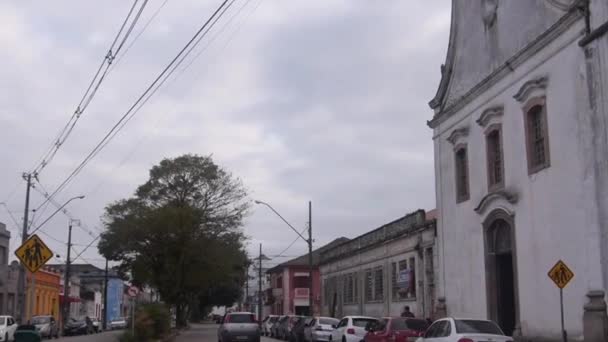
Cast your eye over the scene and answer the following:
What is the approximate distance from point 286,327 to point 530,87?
23.6 metres

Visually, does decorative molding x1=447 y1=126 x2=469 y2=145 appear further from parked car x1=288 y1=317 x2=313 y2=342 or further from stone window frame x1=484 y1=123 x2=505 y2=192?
parked car x1=288 y1=317 x2=313 y2=342

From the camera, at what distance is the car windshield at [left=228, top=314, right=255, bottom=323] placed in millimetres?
33719

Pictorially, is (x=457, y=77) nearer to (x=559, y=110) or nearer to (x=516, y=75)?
(x=516, y=75)

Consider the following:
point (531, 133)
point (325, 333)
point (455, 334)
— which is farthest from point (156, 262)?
point (455, 334)

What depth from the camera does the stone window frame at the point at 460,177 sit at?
2864 centimetres

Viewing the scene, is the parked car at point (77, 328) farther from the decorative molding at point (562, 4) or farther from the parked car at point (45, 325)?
the decorative molding at point (562, 4)

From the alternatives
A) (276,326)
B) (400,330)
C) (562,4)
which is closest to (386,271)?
(276,326)

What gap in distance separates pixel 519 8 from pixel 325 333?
15743 mm

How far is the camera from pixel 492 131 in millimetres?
26422

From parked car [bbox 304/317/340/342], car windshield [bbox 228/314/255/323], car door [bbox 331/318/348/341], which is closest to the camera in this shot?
car door [bbox 331/318/348/341]

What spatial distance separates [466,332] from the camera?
706 inches

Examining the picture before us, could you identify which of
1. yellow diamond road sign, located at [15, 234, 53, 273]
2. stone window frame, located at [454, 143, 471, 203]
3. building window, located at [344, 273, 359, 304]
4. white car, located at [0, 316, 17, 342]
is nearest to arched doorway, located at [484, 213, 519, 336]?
stone window frame, located at [454, 143, 471, 203]

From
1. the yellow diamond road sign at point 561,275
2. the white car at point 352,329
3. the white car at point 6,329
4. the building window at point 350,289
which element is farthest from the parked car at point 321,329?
the yellow diamond road sign at point 561,275

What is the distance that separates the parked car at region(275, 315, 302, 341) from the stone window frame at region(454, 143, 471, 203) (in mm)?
14552
